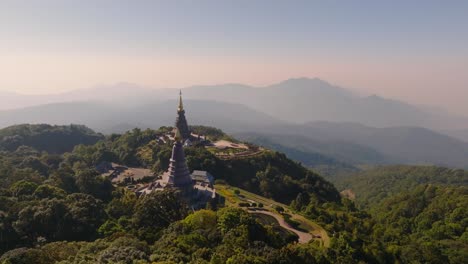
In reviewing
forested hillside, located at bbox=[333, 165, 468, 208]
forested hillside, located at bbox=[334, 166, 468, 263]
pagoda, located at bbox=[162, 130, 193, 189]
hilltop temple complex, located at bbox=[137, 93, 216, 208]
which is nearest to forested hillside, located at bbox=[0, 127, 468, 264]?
forested hillside, located at bbox=[334, 166, 468, 263]

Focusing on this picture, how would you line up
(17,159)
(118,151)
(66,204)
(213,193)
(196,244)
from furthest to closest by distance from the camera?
(118,151) < (17,159) < (213,193) < (66,204) < (196,244)

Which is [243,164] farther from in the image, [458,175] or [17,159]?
[458,175]

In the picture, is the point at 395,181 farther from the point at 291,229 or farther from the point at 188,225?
the point at 188,225

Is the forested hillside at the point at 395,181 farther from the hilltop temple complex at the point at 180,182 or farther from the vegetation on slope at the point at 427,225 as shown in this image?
the hilltop temple complex at the point at 180,182

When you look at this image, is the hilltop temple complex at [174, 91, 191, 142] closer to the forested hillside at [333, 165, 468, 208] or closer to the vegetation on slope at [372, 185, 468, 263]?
the vegetation on slope at [372, 185, 468, 263]

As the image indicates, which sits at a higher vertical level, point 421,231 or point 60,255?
point 60,255

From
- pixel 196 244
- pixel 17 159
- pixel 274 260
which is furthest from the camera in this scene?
pixel 17 159

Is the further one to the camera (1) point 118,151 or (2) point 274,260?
(1) point 118,151

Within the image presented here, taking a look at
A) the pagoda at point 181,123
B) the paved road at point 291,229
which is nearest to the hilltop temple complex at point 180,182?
the paved road at point 291,229

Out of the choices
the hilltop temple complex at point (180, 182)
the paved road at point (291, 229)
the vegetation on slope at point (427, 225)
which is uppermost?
the hilltop temple complex at point (180, 182)

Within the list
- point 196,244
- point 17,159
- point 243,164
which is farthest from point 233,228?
point 17,159

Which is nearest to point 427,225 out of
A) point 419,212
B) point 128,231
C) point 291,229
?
point 419,212
